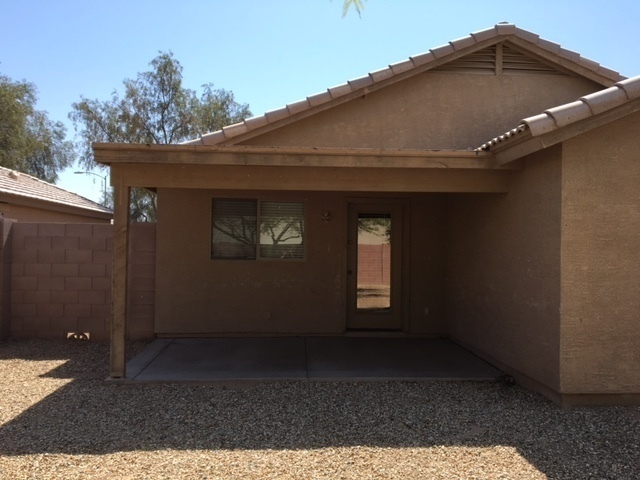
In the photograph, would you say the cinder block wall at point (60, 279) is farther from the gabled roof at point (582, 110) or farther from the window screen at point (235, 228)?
the gabled roof at point (582, 110)

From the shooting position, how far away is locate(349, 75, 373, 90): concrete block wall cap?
25.8 ft

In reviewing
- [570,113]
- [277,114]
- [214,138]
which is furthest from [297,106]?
[570,113]

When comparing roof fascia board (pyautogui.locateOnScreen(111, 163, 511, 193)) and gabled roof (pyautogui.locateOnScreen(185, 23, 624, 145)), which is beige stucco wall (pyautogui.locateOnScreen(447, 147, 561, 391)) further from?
gabled roof (pyautogui.locateOnScreen(185, 23, 624, 145))

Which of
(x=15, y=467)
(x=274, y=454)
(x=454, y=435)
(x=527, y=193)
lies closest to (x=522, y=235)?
(x=527, y=193)

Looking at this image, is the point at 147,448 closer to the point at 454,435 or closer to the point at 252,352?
the point at 454,435

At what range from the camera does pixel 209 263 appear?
865 cm

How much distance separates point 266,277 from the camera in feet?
28.6

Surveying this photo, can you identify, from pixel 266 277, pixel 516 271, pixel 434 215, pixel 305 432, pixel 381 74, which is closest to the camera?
pixel 305 432

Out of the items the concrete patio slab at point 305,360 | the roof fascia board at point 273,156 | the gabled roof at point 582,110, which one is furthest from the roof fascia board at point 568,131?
the concrete patio slab at point 305,360

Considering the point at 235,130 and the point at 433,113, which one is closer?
the point at 235,130

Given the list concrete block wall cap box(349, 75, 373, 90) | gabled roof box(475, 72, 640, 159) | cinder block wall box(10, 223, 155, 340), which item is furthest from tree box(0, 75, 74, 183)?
gabled roof box(475, 72, 640, 159)

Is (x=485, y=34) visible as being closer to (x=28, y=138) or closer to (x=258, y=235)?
(x=258, y=235)

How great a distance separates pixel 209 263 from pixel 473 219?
14.4 feet

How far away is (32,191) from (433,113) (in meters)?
9.73
